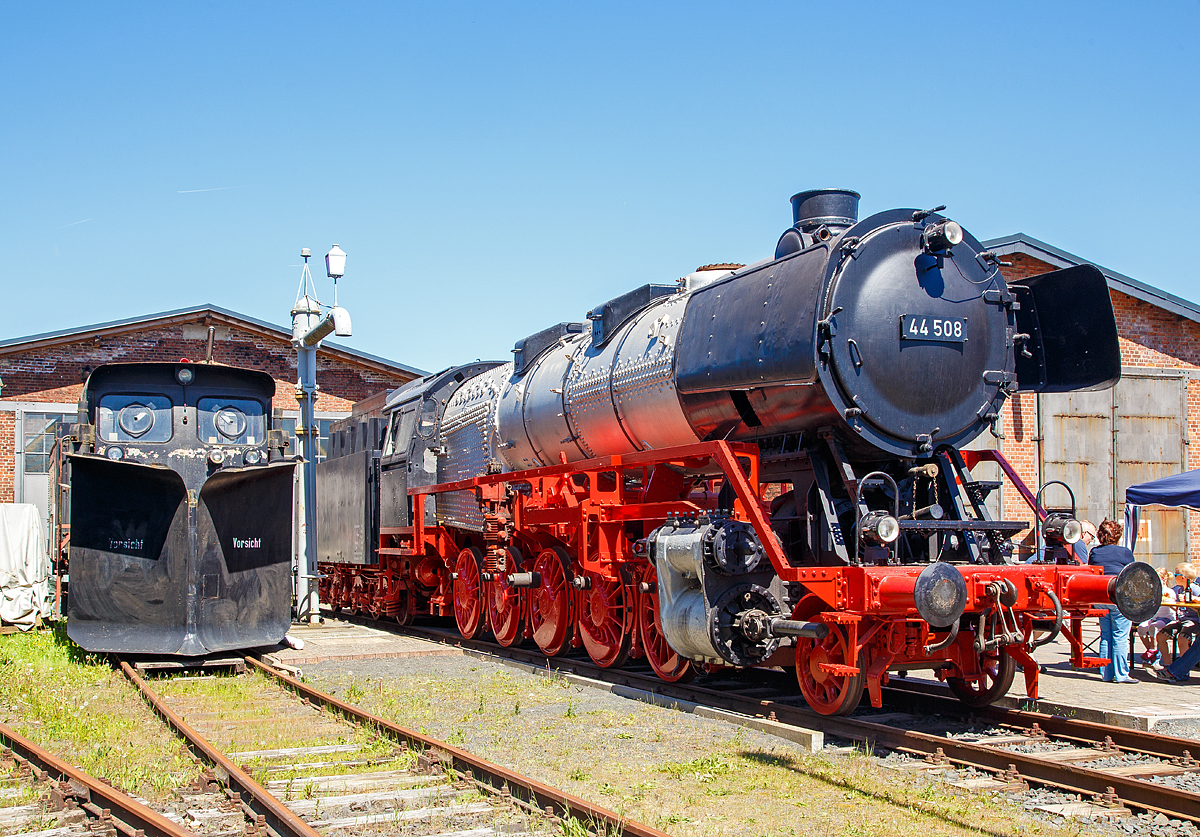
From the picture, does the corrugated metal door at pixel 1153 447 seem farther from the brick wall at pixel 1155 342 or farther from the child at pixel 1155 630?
the child at pixel 1155 630

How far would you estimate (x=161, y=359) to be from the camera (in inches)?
931

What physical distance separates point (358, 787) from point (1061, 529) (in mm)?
5024

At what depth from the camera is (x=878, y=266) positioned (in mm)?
7199

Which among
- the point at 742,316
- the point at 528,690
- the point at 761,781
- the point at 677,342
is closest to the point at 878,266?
the point at 742,316

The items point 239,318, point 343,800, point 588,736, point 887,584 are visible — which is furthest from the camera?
point 239,318

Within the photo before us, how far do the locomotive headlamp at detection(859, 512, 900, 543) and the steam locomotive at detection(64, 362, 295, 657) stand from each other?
6.37 metres

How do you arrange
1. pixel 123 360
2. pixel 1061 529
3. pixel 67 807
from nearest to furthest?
1. pixel 67 807
2. pixel 1061 529
3. pixel 123 360

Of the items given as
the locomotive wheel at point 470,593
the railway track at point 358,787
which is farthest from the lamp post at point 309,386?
the railway track at point 358,787

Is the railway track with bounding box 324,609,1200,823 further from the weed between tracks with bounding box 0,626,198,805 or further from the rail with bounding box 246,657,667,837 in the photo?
the weed between tracks with bounding box 0,626,198,805

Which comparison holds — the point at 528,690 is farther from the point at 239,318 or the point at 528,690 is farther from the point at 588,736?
the point at 239,318

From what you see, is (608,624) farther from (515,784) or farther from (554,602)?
(515,784)

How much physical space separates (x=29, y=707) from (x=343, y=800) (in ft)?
14.2

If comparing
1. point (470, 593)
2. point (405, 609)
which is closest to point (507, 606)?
point (470, 593)

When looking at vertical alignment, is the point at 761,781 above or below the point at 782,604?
below
